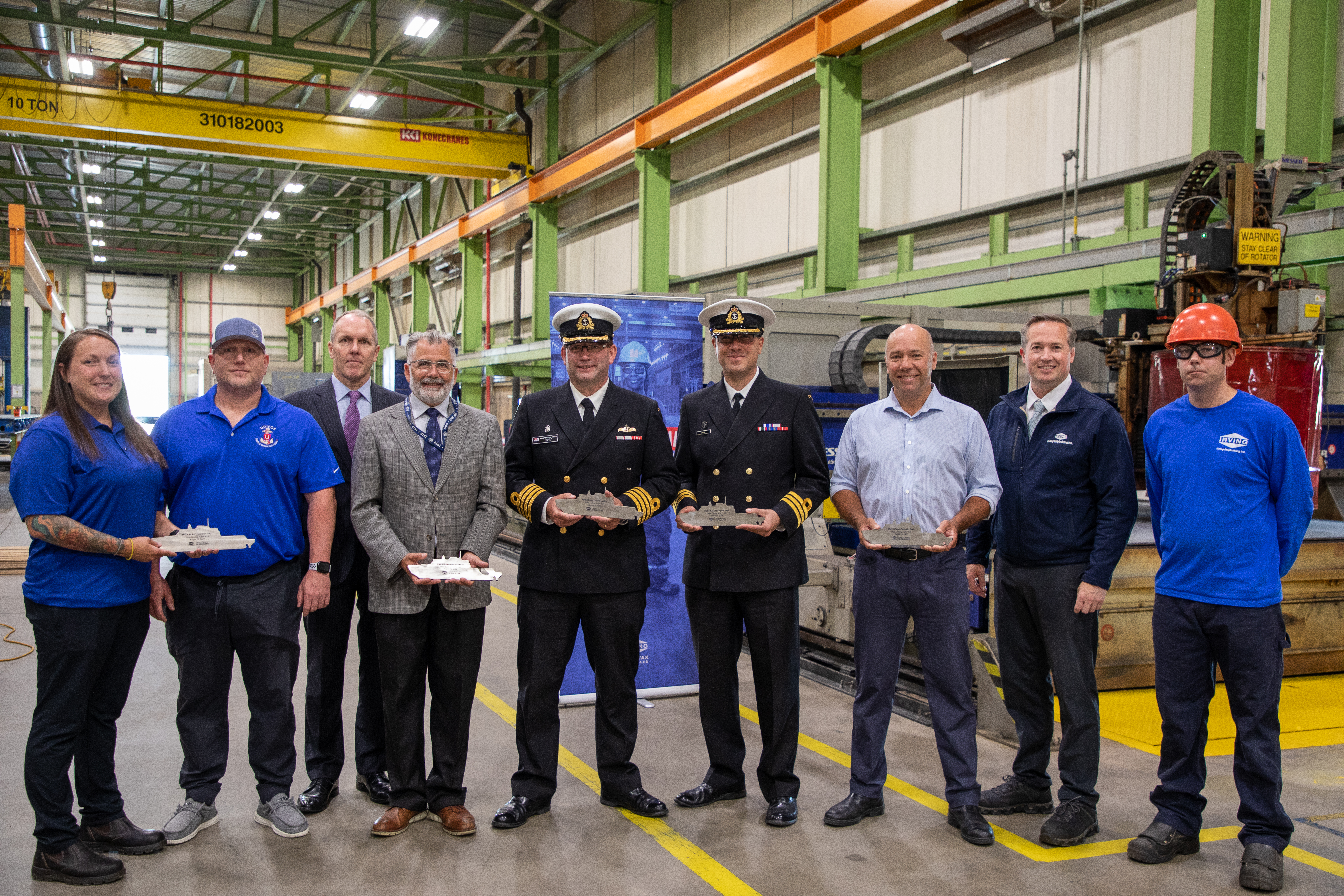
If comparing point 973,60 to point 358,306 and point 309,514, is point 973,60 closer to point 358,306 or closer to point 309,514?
point 309,514

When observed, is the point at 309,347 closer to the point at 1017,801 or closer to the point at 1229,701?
the point at 1017,801

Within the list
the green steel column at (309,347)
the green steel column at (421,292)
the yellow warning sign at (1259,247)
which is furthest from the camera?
the green steel column at (309,347)

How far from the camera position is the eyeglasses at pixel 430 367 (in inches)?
150

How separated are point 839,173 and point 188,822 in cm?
983

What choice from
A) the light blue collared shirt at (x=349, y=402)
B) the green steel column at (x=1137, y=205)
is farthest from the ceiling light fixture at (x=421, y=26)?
the light blue collared shirt at (x=349, y=402)

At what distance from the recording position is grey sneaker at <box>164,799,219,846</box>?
12.1 feet

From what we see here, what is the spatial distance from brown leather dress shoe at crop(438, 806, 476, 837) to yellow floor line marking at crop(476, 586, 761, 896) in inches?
17.4

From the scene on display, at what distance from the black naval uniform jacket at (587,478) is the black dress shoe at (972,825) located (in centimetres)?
152

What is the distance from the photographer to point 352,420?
13.7 ft

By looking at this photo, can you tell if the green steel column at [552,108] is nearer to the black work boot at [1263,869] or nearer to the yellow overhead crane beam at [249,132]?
the yellow overhead crane beam at [249,132]

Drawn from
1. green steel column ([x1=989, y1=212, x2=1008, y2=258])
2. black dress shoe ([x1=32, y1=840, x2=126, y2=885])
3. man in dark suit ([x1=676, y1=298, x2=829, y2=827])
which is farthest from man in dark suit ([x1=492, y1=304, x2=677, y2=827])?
green steel column ([x1=989, y1=212, x2=1008, y2=258])

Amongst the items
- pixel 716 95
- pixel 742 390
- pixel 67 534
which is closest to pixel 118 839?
pixel 67 534

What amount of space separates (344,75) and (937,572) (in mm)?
20444

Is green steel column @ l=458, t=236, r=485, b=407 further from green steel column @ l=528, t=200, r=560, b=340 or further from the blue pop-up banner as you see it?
the blue pop-up banner
